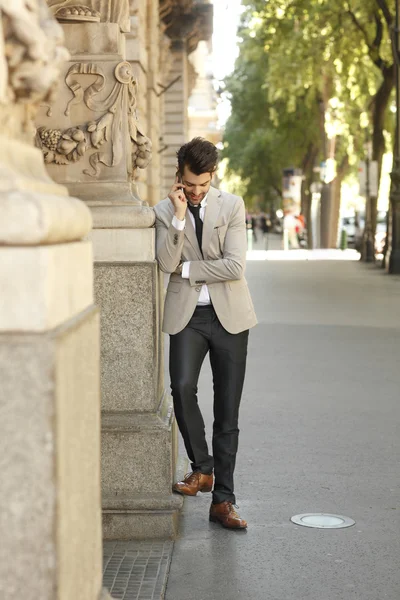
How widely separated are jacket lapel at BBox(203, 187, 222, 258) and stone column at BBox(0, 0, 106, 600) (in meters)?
3.12

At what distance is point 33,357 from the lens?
104 inches

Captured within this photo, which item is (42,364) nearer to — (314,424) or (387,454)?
(387,454)

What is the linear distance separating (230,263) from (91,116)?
1061 mm

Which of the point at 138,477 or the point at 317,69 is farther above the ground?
the point at 317,69

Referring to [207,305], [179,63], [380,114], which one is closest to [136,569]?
[207,305]

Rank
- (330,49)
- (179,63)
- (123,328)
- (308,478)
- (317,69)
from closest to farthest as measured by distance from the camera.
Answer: (123,328), (308,478), (330,49), (317,69), (179,63)

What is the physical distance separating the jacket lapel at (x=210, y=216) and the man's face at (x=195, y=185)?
5 cm

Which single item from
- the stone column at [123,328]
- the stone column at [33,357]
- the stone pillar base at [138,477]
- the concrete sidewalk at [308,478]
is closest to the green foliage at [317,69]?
the concrete sidewalk at [308,478]

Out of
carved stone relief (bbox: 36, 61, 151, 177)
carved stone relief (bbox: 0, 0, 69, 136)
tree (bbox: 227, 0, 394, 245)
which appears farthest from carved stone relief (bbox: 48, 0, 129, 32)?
tree (bbox: 227, 0, 394, 245)

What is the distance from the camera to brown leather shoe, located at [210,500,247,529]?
6.03 metres

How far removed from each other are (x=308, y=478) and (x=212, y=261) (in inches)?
73.4

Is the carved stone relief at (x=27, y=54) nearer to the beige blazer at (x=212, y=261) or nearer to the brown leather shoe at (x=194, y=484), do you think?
the beige blazer at (x=212, y=261)

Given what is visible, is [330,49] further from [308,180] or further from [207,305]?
[207,305]

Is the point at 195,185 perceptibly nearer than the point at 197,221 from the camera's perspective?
Yes
